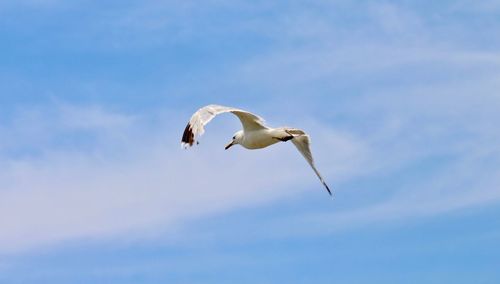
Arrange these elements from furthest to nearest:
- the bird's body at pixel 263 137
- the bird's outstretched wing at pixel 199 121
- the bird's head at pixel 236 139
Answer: the bird's head at pixel 236 139 < the bird's body at pixel 263 137 < the bird's outstretched wing at pixel 199 121

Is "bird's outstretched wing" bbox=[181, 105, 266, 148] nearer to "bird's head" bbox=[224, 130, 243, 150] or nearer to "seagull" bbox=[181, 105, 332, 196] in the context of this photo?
"seagull" bbox=[181, 105, 332, 196]

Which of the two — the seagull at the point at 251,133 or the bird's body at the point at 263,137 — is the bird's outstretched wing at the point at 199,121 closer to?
the seagull at the point at 251,133

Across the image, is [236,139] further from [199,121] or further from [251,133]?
[199,121]

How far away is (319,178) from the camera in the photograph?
39.4 metres

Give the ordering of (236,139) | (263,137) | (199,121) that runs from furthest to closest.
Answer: (236,139) < (263,137) < (199,121)

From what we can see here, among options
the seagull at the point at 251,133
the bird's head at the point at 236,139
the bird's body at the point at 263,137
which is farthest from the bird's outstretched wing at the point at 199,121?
the bird's head at the point at 236,139

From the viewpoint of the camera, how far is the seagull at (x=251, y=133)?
31.3m

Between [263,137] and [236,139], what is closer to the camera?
[263,137]

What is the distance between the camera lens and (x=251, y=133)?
36.2 meters

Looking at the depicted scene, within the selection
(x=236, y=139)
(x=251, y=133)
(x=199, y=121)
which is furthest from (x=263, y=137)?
(x=199, y=121)

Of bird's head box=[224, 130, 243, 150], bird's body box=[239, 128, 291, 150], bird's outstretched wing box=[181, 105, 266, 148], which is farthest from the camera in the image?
bird's head box=[224, 130, 243, 150]

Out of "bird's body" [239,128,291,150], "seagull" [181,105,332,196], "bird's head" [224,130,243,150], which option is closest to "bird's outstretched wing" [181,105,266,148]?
"seagull" [181,105,332,196]

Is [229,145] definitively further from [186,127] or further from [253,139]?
[186,127]

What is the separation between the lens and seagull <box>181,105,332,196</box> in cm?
3134
